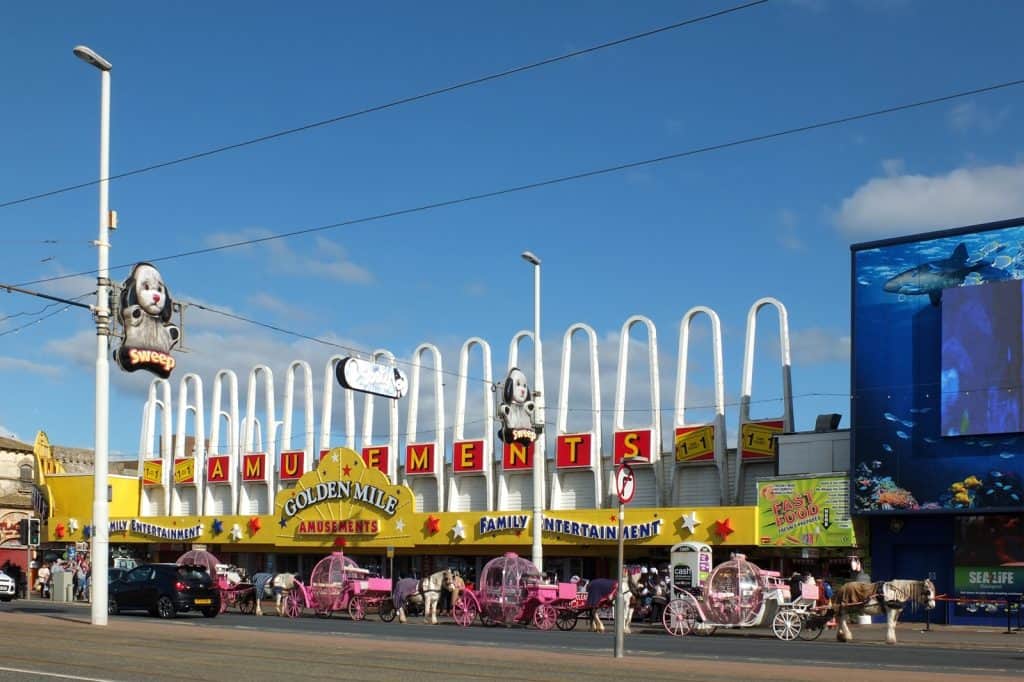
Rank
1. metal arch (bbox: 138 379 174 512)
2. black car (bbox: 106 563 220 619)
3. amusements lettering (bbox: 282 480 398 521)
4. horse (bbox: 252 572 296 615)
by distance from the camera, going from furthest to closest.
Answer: metal arch (bbox: 138 379 174 512) < amusements lettering (bbox: 282 480 398 521) < horse (bbox: 252 572 296 615) < black car (bbox: 106 563 220 619)

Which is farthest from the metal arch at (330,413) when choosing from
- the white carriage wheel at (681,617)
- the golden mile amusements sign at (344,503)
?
the white carriage wheel at (681,617)

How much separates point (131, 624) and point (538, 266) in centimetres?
1725

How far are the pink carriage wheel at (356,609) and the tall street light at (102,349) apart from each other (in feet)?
31.7

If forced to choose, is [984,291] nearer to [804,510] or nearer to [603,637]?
[804,510]

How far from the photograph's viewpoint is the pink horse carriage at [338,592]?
35.5 m

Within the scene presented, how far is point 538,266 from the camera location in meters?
39.6

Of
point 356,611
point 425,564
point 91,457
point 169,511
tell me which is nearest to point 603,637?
point 356,611

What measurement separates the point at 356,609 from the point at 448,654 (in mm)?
15329

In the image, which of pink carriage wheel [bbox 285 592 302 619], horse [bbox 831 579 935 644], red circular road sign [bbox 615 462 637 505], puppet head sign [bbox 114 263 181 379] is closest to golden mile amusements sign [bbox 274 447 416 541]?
pink carriage wheel [bbox 285 592 302 619]

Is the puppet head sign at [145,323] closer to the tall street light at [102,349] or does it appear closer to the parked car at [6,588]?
the tall street light at [102,349]

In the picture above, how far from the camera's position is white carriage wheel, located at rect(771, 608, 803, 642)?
2727cm

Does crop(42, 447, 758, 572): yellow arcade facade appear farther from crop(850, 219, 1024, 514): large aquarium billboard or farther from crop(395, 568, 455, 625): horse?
crop(395, 568, 455, 625): horse

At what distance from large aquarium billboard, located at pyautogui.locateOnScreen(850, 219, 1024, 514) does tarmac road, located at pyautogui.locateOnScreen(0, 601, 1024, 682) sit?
556 centimetres

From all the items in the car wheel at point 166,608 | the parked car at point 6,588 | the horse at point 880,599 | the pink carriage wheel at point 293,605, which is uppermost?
the horse at point 880,599
